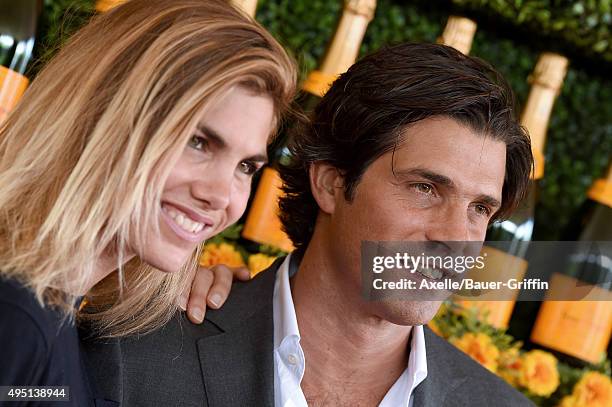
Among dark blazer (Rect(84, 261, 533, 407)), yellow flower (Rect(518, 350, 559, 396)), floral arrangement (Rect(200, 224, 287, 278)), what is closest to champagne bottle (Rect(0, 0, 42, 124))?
floral arrangement (Rect(200, 224, 287, 278))

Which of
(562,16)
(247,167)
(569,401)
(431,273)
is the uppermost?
(562,16)

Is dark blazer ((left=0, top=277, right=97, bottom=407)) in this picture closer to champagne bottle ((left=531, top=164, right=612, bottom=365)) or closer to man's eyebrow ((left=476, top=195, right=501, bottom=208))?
man's eyebrow ((left=476, top=195, right=501, bottom=208))

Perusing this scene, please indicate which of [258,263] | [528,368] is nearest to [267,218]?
[258,263]

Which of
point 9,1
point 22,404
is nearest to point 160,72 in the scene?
point 22,404

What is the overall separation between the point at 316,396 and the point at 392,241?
196 millimetres

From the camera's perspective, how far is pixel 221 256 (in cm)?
121

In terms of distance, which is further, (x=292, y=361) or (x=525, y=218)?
(x=525, y=218)

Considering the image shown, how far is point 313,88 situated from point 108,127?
0.63 metres

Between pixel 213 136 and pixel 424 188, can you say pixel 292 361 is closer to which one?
pixel 424 188

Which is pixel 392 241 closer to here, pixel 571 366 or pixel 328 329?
pixel 328 329

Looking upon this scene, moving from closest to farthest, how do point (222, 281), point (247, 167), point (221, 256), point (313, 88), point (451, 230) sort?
point (247, 167) < point (451, 230) < point (222, 281) < point (221, 256) < point (313, 88)

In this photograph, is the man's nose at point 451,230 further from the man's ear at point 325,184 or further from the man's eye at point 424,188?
the man's ear at point 325,184

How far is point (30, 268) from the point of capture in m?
0.72

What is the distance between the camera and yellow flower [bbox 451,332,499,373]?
1217 millimetres
